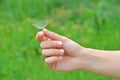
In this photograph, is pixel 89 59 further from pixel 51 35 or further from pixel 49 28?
pixel 49 28

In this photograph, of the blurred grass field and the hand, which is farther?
the blurred grass field

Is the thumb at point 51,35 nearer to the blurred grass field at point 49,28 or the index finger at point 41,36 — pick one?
the index finger at point 41,36

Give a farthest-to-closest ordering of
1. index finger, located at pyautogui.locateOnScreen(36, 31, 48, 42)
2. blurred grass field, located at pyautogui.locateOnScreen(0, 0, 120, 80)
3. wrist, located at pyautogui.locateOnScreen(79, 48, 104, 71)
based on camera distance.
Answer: blurred grass field, located at pyautogui.locateOnScreen(0, 0, 120, 80) < wrist, located at pyautogui.locateOnScreen(79, 48, 104, 71) < index finger, located at pyautogui.locateOnScreen(36, 31, 48, 42)

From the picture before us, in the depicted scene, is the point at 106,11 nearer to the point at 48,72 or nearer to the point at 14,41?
the point at 14,41

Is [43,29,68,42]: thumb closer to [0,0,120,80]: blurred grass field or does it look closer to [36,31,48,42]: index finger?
[36,31,48,42]: index finger

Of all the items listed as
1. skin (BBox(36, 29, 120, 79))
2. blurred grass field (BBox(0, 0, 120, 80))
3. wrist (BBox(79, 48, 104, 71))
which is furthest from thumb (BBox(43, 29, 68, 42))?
blurred grass field (BBox(0, 0, 120, 80))

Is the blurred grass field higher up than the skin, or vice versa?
the skin

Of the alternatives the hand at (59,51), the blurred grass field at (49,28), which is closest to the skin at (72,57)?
the hand at (59,51)
